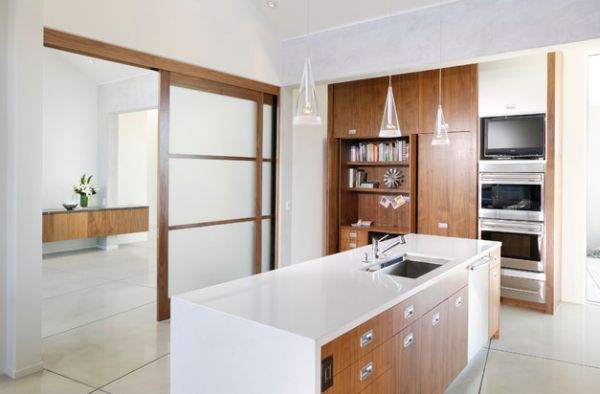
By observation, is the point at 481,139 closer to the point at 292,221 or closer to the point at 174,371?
the point at 292,221

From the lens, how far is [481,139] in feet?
15.6

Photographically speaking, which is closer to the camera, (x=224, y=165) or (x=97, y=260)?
Answer: (x=224, y=165)

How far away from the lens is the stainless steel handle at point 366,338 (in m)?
1.80

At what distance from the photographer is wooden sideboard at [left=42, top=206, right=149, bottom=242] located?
6867mm

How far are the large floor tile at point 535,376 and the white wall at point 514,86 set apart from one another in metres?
2.51

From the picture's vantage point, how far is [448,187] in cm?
494

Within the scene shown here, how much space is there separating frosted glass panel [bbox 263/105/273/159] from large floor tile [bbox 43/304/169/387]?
88.2 inches

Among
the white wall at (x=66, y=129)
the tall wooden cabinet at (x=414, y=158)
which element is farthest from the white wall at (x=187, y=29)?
the white wall at (x=66, y=129)

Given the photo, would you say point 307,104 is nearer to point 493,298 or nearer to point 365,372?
point 365,372

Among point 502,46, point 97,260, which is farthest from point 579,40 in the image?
point 97,260

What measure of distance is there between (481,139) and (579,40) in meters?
1.49

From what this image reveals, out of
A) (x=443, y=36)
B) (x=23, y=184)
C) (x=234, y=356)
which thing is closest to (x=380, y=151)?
(x=443, y=36)

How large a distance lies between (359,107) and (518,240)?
98.2 inches

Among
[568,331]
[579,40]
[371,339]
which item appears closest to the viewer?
[371,339]
